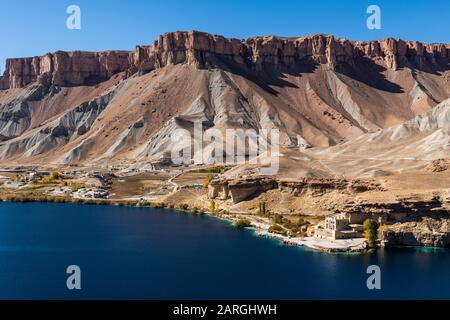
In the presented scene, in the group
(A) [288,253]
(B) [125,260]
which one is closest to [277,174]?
(A) [288,253]

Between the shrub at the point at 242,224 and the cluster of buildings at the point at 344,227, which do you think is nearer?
the cluster of buildings at the point at 344,227

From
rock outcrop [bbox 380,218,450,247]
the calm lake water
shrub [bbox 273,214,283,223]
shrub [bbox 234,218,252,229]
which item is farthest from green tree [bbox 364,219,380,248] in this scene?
shrub [bbox 234,218,252,229]

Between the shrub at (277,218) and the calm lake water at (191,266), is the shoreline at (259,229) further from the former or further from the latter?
the calm lake water at (191,266)

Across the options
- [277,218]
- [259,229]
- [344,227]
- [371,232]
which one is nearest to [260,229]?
[259,229]

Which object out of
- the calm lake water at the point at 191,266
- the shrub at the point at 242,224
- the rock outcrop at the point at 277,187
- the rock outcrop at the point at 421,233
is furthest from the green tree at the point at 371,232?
the shrub at the point at 242,224

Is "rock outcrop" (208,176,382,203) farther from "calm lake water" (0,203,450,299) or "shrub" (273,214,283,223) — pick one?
"calm lake water" (0,203,450,299)

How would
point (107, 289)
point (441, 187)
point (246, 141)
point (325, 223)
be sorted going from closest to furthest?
point (107, 289) < point (325, 223) < point (441, 187) < point (246, 141)

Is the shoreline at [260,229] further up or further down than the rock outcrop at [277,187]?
further down
